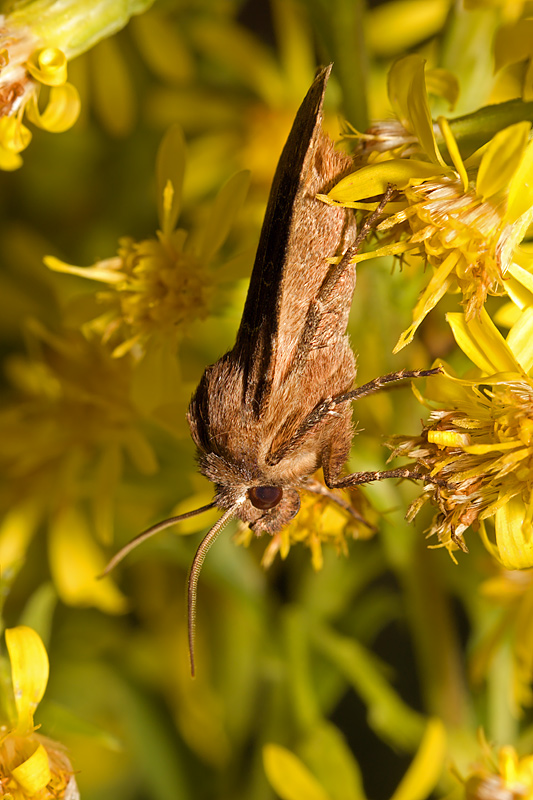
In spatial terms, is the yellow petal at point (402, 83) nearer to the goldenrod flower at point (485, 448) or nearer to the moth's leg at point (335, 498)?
the goldenrod flower at point (485, 448)

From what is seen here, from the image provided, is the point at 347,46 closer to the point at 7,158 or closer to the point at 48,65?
the point at 48,65

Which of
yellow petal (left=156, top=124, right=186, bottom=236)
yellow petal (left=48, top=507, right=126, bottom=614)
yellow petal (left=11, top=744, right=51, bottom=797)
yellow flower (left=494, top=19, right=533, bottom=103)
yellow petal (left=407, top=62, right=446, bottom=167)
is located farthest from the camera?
yellow petal (left=48, top=507, right=126, bottom=614)

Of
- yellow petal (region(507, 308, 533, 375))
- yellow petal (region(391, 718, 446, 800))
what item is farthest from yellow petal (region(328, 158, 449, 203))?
yellow petal (region(391, 718, 446, 800))

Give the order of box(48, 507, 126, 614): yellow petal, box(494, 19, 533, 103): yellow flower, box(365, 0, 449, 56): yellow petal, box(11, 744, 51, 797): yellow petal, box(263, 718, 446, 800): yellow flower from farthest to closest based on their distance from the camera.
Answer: box(365, 0, 449, 56): yellow petal, box(48, 507, 126, 614): yellow petal, box(263, 718, 446, 800): yellow flower, box(494, 19, 533, 103): yellow flower, box(11, 744, 51, 797): yellow petal

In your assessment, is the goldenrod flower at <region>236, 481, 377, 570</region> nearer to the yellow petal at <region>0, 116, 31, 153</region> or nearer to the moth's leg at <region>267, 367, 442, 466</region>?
the moth's leg at <region>267, 367, 442, 466</region>

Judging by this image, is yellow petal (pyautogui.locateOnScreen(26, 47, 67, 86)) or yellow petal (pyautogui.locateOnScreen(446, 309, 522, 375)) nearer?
yellow petal (pyautogui.locateOnScreen(446, 309, 522, 375))

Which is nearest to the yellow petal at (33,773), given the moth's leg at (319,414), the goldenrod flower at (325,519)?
the goldenrod flower at (325,519)

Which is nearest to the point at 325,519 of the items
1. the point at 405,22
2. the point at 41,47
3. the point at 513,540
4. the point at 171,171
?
the point at 513,540
